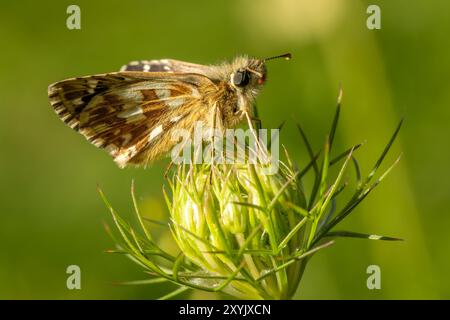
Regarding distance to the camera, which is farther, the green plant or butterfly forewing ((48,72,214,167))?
butterfly forewing ((48,72,214,167))

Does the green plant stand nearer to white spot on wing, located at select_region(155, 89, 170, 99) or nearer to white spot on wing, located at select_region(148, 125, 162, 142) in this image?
white spot on wing, located at select_region(148, 125, 162, 142)

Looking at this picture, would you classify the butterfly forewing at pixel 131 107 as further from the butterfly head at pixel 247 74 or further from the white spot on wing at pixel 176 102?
the butterfly head at pixel 247 74

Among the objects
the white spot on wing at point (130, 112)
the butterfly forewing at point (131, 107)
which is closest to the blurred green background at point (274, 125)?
the butterfly forewing at point (131, 107)

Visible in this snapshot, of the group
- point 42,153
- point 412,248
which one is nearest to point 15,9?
point 42,153

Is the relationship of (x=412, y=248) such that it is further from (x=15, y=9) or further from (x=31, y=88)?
(x=15, y=9)

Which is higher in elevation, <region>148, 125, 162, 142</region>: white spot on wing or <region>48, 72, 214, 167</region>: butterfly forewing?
<region>48, 72, 214, 167</region>: butterfly forewing

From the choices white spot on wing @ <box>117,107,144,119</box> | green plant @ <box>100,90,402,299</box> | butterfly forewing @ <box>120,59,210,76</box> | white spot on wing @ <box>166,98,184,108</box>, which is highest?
butterfly forewing @ <box>120,59,210,76</box>

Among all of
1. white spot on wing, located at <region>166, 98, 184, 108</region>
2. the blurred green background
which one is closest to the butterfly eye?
white spot on wing, located at <region>166, 98, 184, 108</region>

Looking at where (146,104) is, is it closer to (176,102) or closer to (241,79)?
(176,102)
